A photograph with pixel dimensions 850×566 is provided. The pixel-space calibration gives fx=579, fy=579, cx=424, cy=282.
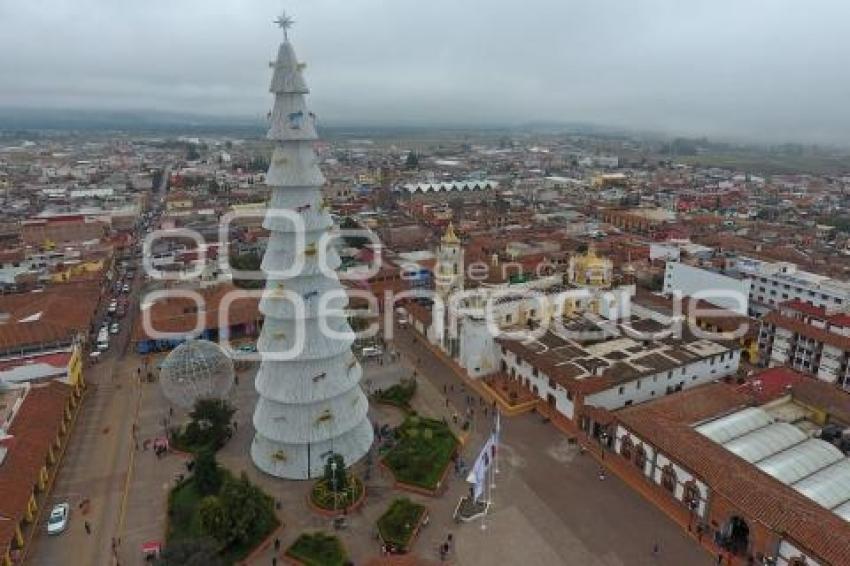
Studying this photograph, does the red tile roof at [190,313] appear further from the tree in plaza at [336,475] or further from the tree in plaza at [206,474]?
the tree in plaza at [336,475]

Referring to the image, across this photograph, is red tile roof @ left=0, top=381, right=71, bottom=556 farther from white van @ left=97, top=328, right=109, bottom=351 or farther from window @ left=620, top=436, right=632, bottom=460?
window @ left=620, top=436, right=632, bottom=460

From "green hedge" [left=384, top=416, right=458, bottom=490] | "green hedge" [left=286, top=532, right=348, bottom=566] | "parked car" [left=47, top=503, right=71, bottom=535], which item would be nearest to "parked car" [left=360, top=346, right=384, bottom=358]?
"green hedge" [left=384, top=416, right=458, bottom=490]

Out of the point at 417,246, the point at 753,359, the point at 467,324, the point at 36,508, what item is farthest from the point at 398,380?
the point at 417,246

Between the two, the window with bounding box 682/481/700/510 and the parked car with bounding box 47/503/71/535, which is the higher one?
the window with bounding box 682/481/700/510

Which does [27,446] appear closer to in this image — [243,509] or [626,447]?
[243,509]

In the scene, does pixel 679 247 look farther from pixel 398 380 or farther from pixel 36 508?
pixel 36 508

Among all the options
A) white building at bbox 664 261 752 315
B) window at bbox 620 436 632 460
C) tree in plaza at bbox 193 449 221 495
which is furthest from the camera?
white building at bbox 664 261 752 315

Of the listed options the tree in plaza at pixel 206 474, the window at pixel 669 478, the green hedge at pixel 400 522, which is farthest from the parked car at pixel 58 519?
the window at pixel 669 478

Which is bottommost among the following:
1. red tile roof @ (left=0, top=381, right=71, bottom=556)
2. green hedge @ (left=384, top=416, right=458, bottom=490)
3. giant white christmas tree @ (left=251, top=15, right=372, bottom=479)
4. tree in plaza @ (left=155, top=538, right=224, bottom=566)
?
green hedge @ (left=384, top=416, right=458, bottom=490)
